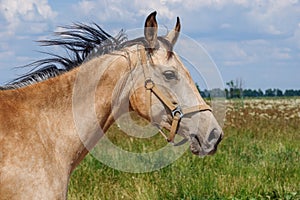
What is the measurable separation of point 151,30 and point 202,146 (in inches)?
40.8

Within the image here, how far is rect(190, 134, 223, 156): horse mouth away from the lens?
167 inches

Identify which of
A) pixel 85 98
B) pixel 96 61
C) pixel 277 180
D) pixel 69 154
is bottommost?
pixel 277 180

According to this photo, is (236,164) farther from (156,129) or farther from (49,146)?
(49,146)

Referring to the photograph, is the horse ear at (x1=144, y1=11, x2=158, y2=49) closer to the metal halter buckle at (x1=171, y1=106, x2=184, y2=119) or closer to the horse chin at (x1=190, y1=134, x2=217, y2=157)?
the metal halter buckle at (x1=171, y1=106, x2=184, y2=119)

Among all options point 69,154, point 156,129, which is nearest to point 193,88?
point 156,129

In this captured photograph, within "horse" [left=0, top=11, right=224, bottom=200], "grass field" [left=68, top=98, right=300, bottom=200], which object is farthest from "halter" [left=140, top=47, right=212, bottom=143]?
"grass field" [left=68, top=98, right=300, bottom=200]

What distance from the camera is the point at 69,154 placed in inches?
164

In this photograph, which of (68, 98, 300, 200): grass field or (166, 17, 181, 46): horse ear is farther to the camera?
(68, 98, 300, 200): grass field

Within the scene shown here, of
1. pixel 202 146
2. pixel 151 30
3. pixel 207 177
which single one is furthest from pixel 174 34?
pixel 207 177

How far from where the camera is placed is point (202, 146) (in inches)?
168

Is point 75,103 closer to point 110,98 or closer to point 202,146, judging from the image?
point 110,98

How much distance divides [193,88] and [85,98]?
0.89 m

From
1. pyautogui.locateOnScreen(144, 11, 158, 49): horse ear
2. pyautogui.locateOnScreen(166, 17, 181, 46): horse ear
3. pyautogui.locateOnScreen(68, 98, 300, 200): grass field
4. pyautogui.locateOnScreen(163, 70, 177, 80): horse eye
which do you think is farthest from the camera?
pyautogui.locateOnScreen(68, 98, 300, 200): grass field

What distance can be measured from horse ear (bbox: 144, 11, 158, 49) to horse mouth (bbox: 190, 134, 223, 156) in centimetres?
83
